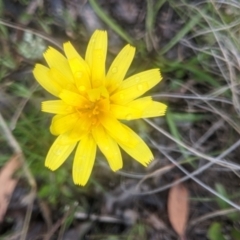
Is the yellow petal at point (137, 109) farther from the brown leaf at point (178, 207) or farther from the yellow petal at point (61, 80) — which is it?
the brown leaf at point (178, 207)

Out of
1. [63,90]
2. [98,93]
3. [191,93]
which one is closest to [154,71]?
[98,93]

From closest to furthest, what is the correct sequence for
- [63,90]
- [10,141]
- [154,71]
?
[63,90]
[154,71]
[10,141]

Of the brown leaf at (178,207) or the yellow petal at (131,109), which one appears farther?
the brown leaf at (178,207)

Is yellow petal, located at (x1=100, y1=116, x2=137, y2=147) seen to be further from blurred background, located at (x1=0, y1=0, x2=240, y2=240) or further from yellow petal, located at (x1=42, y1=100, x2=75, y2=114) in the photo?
blurred background, located at (x1=0, y1=0, x2=240, y2=240)

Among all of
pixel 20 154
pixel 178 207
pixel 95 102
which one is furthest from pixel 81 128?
pixel 178 207

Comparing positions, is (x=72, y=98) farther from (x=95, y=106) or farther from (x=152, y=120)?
(x=152, y=120)

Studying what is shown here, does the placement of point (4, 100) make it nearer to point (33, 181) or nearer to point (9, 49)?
point (9, 49)

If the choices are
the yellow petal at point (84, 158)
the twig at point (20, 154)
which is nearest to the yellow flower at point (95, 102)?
the yellow petal at point (84, 158)
